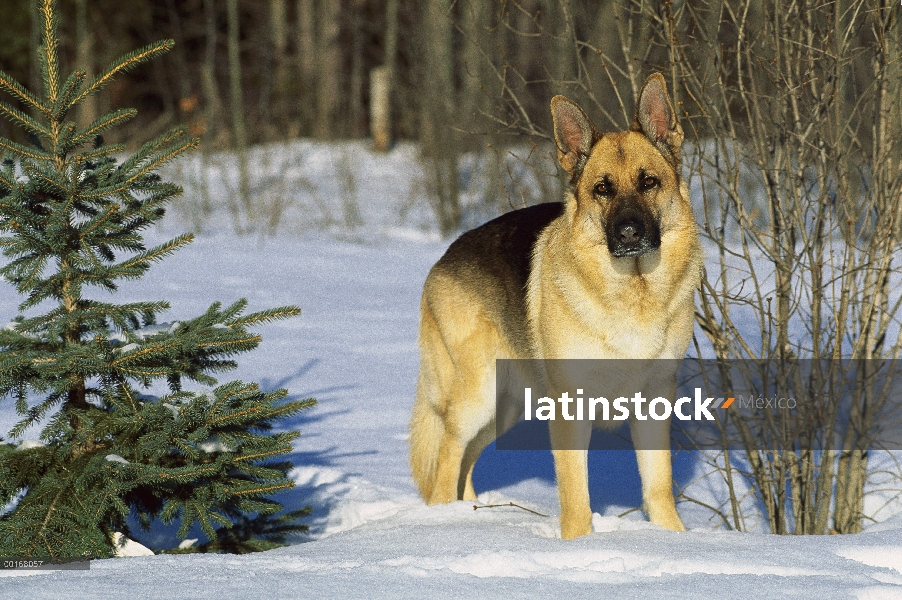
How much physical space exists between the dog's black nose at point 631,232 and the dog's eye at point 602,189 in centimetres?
25

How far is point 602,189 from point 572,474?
1.19m

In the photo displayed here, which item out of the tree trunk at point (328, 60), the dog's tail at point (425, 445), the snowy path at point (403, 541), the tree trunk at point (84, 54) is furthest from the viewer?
the tree trunk at point (328, 60)

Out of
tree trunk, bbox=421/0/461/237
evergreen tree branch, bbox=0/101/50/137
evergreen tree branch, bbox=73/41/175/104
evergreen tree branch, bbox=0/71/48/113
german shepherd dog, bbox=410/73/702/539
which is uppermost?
tree trunk, bbox=421/0/461/237

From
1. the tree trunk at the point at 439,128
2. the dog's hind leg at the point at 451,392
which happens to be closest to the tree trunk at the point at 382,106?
the tree trunk at the point at 439,128

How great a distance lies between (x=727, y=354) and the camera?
187 inches

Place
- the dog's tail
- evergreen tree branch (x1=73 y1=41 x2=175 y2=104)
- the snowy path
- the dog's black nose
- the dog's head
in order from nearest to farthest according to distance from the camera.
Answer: the snowy path, evergreen tree branch (x1=73 y1=41 x2=175 y2=104), the dog's black nose, the dog's head, the dog's tail

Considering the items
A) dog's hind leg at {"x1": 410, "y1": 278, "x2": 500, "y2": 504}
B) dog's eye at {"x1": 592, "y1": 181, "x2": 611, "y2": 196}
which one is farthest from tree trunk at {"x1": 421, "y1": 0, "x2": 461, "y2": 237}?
dog's eye at {"x1": 592, "y1": 181, "x2": 611, "y2": 196}

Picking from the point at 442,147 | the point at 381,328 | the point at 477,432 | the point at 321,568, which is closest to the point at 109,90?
the point at 442,147

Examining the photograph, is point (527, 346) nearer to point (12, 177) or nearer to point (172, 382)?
point (172, 382)

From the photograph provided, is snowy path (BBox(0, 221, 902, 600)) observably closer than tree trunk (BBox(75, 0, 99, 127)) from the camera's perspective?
Yes

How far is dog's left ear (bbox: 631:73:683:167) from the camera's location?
13.6ft

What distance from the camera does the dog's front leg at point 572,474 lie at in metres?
4.13

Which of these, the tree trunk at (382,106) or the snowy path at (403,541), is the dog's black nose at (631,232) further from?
the tree trunk at (382,106)

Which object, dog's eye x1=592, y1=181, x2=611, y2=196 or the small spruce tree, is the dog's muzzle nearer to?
dog's eye x1=592, y1=181, x2=611, y2=196
